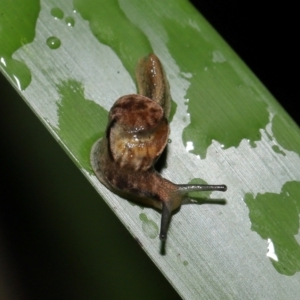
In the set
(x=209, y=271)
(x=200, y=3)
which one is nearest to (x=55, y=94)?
(x=209, y=271)

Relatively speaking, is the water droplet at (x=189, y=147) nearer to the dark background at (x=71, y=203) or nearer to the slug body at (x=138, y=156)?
the slug body at (x=138, y=156)

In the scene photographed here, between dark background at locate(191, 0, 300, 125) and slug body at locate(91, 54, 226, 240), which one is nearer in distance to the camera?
slug body at locate(91, 54, 226, 240)

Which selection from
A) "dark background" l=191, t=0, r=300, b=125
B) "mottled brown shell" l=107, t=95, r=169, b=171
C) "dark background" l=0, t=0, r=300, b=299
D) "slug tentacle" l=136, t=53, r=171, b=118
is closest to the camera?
"mottled brown shell" l=107, t=95, r=169, b=171

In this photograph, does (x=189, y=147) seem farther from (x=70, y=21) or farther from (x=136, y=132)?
(x=70, y=21)

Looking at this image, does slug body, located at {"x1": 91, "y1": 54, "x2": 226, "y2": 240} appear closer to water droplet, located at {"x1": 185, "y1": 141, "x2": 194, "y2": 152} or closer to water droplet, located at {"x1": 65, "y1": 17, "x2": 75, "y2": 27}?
water droplet, located at {"x1": 185, "y1": 141, "x2": 194, "y2": 152}

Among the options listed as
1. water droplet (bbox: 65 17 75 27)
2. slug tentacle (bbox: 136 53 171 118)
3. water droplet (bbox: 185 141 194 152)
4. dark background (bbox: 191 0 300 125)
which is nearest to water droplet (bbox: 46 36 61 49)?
water droplet (bbox: 65 17 75 27)

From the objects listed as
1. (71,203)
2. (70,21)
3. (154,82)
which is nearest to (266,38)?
(154,82)

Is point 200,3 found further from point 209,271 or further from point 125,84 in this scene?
point 209,271
